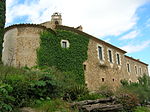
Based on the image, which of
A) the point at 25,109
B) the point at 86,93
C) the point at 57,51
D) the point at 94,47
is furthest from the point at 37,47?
the point at 25,109

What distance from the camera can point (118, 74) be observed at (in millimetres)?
29594

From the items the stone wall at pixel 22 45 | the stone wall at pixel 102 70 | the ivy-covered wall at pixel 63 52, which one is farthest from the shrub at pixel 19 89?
the stone wall at pixel 102 70

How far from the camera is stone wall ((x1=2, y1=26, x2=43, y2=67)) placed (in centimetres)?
1909

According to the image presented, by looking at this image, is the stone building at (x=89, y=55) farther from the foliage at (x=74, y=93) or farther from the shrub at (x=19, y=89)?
the shrub at (x=19, y=89)

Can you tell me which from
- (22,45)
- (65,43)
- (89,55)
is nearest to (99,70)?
(89,55)

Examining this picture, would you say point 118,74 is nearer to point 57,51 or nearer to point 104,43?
point 104,43

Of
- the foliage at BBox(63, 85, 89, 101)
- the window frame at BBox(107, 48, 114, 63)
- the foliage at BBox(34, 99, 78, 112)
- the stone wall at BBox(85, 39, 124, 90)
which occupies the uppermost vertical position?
the window frame at BBox(107, 48, 114, 63)

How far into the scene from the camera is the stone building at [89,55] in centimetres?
1936

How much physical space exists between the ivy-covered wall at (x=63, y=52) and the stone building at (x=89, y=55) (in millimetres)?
467

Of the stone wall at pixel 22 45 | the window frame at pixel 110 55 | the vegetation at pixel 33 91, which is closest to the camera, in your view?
the vegetation at pixel 33 91

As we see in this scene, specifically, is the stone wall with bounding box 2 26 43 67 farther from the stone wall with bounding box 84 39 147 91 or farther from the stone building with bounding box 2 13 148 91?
the stone wall with bounding box 84 39 147 91

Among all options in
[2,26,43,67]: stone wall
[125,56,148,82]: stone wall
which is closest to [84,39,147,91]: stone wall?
[125,56,148,82]: stone wall

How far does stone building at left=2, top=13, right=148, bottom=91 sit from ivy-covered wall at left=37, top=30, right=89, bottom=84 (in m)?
0.47

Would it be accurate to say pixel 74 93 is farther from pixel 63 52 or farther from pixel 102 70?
pixel 102 70
